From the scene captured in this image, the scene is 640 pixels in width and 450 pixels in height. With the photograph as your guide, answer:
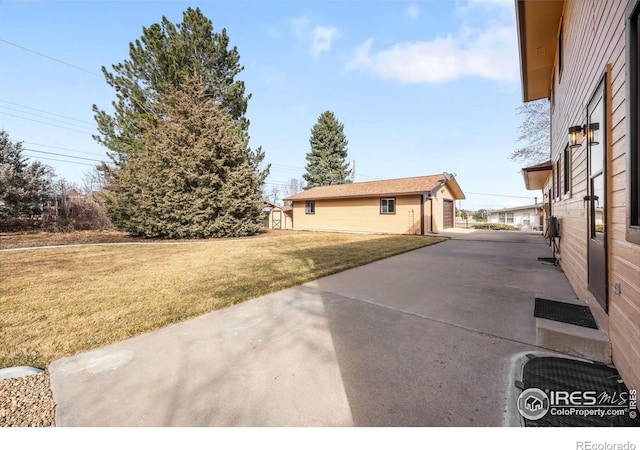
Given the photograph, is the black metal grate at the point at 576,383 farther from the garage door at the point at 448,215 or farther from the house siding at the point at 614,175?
the garage door at the point at 448,215

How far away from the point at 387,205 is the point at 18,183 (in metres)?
21.9

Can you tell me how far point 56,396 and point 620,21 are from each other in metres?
4.84

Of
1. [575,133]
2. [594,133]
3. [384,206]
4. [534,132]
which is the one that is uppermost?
[534,132]

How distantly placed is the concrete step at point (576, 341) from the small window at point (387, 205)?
43.7ft

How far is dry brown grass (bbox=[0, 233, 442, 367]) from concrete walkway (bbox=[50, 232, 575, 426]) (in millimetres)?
411

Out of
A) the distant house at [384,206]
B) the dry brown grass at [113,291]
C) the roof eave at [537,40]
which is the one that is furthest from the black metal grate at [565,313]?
the distant house at [384,206]

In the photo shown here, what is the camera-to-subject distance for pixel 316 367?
2.05 meters

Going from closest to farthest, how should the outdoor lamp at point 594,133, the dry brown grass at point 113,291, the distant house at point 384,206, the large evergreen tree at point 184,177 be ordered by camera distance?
the dry brown grass at point 113,291 → the outdoor lamp at point 594,133 → the large evergreen tree at point 184,177 → the distant house at point 384,206

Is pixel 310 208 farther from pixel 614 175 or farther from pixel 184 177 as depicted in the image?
pixel 614 175

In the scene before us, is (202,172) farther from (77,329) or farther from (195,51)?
(77,329)

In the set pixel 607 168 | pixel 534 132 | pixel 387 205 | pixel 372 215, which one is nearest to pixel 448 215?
pixel 387 205

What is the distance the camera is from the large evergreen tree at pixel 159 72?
13750 mm

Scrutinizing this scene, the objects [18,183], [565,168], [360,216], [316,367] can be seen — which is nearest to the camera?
[316,367]

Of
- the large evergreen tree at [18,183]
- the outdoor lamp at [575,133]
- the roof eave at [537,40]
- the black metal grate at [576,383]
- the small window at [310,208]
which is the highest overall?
the roof eave at [537,40]
